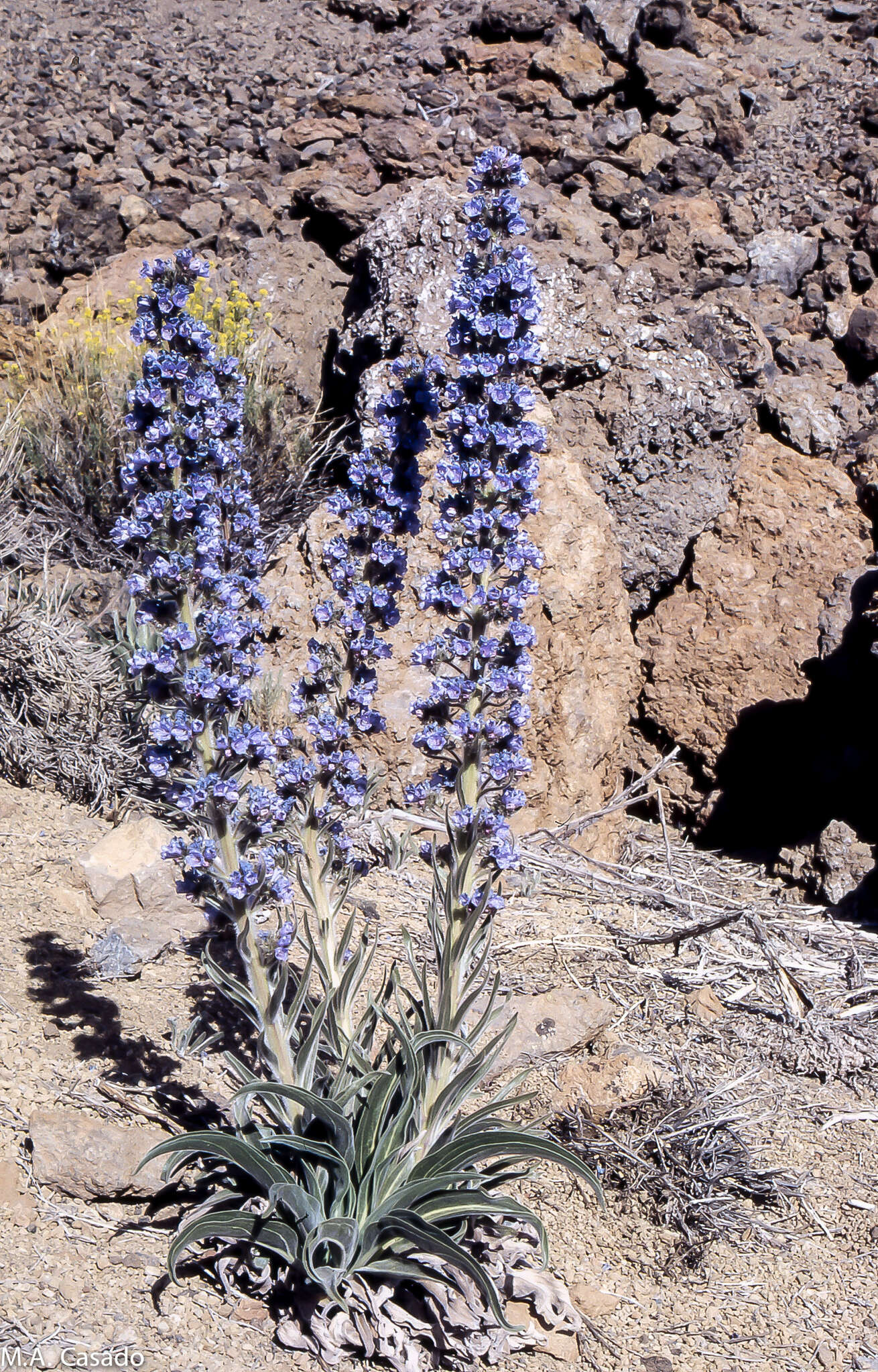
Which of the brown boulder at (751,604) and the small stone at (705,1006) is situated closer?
the small stone at (705,1006)

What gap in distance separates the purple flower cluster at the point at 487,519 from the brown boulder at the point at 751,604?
3098 millimetres

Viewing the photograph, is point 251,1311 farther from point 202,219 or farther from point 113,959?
point 202,219

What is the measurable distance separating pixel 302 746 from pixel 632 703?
A: 9.95 feet

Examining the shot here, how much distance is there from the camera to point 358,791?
282 cm

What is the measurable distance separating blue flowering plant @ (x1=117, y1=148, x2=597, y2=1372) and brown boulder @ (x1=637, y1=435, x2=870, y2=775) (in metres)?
2.97

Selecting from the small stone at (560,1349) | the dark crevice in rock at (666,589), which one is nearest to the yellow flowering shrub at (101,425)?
the dark crevice in rock at (666,589)

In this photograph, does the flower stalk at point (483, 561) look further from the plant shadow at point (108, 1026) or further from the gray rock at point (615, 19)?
the gray rock at point (615, 19)

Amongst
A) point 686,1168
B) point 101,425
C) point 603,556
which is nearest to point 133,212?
point 101,425

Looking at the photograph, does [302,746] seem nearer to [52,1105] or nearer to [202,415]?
[202,415]

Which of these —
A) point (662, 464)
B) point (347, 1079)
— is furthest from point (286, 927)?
point (662, 464)

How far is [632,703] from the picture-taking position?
5.60 meters

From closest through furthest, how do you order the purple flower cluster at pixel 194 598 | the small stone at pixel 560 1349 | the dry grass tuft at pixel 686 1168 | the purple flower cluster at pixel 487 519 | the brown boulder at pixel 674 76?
the purple flower cluster at pixel 194 598 < the purple flower cluster at pixel 487 519 < the small stone at pixel 560 1349 < the dry grass tuft at pixel 686 1168 < the brown boulder at pixel 674 76

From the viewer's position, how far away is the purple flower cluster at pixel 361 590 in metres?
2.54

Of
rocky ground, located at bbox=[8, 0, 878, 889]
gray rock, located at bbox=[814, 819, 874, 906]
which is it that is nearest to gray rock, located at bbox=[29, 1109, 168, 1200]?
rocky ground, located at bbox=[8, 0, 878, 889]
